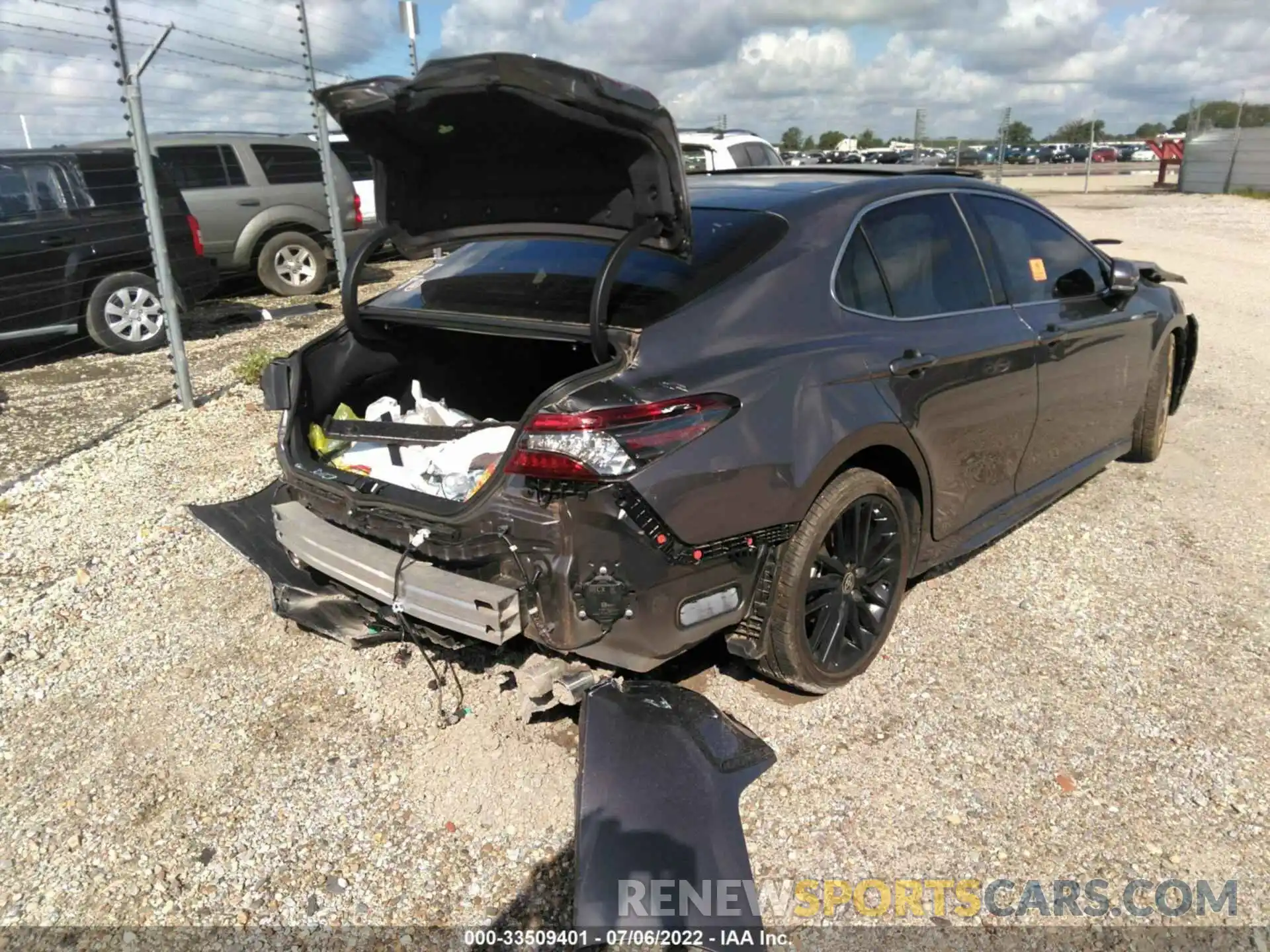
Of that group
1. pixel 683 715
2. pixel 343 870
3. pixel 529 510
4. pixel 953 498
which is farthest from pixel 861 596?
pixel 343 870

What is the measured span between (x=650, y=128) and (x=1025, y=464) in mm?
2436

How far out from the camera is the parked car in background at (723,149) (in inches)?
487

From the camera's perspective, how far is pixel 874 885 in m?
2.52

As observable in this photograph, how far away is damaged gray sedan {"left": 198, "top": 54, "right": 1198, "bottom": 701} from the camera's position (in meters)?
2.59

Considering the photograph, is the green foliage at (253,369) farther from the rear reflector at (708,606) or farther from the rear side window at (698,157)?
the rear side window at (698,157)

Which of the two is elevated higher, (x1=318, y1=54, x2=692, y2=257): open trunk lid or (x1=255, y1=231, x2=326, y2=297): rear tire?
(x1=318, y1=54, x2=692, y2=257): open trunk lid

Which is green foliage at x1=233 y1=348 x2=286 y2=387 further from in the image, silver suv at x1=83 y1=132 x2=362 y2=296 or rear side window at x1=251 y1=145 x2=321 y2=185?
rear side window at x1=251 y1=145 x2=321 y2=185

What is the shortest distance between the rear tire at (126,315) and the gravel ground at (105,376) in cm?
15

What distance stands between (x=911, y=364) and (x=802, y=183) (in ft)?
2.82

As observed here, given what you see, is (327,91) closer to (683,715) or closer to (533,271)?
(533,271)

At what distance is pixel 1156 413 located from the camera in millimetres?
5324

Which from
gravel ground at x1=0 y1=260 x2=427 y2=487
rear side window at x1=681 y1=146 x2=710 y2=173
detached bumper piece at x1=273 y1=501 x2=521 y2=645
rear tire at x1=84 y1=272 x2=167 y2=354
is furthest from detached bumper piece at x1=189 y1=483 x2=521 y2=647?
rear side window at x1=681 y1=146 x2=710 y2=173

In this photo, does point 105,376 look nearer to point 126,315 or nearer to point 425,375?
point 126,315

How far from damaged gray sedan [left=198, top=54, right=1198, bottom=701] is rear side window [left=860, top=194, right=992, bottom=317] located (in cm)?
1
